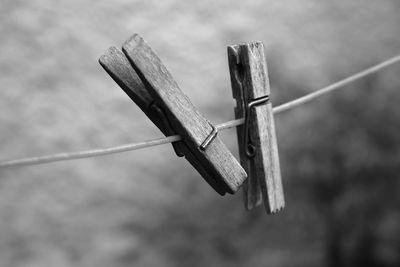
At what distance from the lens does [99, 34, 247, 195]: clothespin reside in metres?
0.90

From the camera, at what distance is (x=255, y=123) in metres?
1.07

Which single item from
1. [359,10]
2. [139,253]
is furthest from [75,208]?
[359,10]

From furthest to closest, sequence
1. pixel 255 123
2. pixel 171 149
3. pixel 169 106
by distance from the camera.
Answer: pixel 171 149
pixel 255 123
pixel 169 106

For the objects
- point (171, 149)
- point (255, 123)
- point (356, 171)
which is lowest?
point (356, 171)

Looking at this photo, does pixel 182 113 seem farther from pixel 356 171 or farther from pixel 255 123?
pixel 356 171

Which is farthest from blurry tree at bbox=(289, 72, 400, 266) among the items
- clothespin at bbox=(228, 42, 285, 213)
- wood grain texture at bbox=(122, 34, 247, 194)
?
wood grain texture at bbox=(122, 34, 247, 194)

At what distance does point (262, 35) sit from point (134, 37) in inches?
52.7

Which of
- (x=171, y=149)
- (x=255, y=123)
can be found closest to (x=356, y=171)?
(x=171, y=149)

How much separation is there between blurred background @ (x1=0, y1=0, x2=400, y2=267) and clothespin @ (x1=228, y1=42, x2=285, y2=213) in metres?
0.84

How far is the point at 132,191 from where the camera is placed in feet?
6.27

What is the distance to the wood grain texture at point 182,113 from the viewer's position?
2.93 feet

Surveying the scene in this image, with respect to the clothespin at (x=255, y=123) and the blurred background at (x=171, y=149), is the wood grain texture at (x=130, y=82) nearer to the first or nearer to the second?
the clothespin at (x=255, y=123)

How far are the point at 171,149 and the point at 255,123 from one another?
Result: 93cm

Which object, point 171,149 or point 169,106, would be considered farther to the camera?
point 171,149
